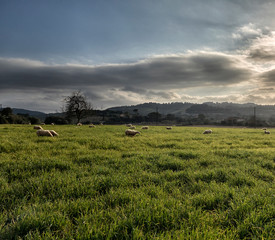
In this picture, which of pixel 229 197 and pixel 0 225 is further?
pixel 229 197

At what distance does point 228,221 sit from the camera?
2.53 metres

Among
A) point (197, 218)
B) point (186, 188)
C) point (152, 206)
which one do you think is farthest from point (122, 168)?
point (197, 218)

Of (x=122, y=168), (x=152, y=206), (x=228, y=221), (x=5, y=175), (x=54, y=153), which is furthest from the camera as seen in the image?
(x=54, y=153)

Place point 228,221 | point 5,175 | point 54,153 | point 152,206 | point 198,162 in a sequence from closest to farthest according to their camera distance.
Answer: point 228,221
point 152,206
point 5,175
point 198,162
point 54,153

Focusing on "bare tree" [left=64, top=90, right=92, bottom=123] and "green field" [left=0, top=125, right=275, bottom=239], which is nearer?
"green field" [left=0, top=125, right=275, bottom=239]

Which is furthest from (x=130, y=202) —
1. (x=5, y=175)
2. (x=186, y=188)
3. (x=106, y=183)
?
(x=5, y=175)

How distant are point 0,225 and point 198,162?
16.6ft

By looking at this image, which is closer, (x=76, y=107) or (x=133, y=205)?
(x=133, y=205)

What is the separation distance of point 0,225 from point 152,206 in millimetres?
2082

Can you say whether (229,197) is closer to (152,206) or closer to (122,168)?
(152,206)

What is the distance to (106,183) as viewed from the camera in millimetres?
3736

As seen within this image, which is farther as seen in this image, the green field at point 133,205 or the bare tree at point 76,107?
the bare tree at point 76,107

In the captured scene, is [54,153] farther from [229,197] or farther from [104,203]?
[229,197]

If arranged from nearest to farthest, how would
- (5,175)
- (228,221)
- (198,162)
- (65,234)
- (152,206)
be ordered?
1. (65,234)
2. (228,221)
3. (152,206)
4. (5,175)
5. (198,162)
